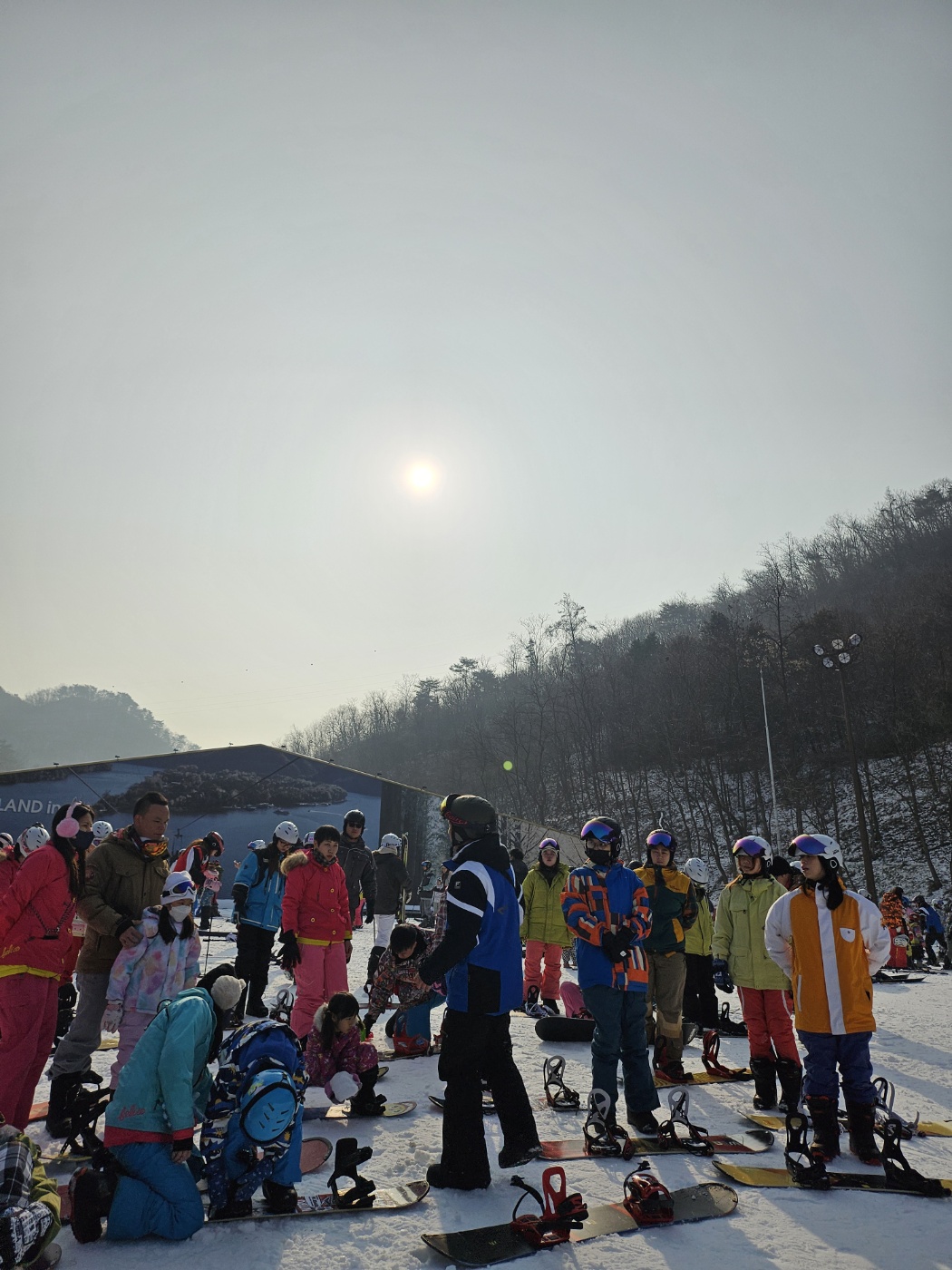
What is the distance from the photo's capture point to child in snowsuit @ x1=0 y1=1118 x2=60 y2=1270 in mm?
2504

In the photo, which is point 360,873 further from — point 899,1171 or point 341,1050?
point 899,1171

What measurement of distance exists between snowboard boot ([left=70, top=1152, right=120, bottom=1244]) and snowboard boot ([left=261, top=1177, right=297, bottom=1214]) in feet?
2.17

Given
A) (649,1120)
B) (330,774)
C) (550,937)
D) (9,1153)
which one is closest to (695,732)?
(330,774)

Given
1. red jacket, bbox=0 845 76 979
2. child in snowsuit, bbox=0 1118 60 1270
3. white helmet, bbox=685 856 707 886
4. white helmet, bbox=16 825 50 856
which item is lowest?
child in snowsuit, bbox=0 1118 60 1270

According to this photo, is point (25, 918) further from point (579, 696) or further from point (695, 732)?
point (579, 696)

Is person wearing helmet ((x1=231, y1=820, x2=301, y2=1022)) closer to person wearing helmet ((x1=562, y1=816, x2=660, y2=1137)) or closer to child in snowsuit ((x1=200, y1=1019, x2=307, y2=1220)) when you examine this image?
person wearing helmet ((x1=562, y1=816, x2=660, y2=1137))

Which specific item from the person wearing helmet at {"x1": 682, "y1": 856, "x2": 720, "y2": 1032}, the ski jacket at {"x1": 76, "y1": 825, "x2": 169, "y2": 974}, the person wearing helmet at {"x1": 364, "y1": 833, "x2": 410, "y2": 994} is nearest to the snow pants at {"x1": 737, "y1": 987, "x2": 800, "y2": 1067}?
the person wearing helmet at {"x1": 682, "y1": 856, "x2": 720, "y2": 1032}

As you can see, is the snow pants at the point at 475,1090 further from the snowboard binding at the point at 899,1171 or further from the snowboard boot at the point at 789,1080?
the snowboard boot at the point at 789,1080

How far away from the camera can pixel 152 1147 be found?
3.09 meters

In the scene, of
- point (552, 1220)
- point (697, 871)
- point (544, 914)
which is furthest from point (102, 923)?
point (697, 871)

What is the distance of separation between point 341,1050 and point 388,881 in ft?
11.6

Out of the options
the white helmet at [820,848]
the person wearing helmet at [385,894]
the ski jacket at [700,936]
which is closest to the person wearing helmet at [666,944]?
the ski jacket at [700,936]

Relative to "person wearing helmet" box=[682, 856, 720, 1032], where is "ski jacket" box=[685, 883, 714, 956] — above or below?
above

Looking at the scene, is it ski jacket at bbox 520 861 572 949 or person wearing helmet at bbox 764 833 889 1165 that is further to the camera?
ski jacket at bbox 520 861 572 949
